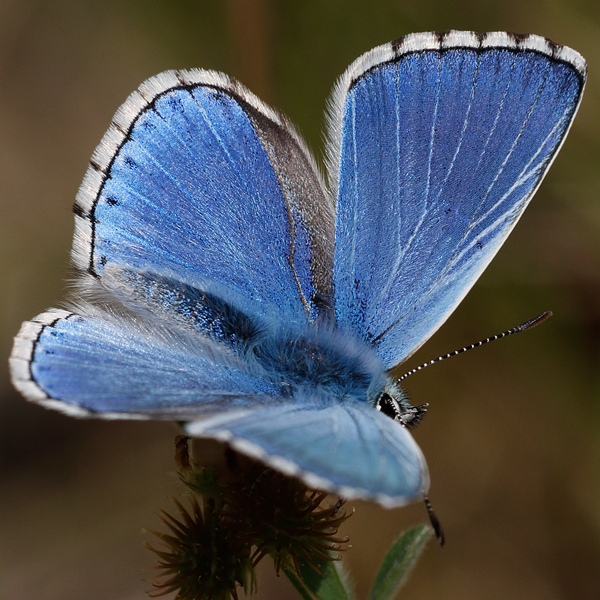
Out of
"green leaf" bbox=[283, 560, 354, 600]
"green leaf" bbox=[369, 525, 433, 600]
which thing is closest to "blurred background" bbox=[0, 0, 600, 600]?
"green leaf" bbox=[369, 525, 433, 600]

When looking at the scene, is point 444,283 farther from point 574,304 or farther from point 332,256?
point 574,304

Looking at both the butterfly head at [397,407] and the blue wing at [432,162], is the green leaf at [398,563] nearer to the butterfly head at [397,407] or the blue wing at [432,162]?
the butterfly head at [397,407]

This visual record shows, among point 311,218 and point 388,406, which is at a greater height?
point 311,218

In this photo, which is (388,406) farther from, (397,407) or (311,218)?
(311,218)

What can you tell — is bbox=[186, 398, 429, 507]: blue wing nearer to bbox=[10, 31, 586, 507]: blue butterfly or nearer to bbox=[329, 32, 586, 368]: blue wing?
bbox=[10, 31, 586, 507]: blue butterfly

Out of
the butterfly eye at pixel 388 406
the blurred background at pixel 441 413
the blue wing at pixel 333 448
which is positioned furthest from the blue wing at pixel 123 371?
the blurred background at pixel 441 413

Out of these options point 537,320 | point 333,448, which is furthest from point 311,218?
point 333,448
